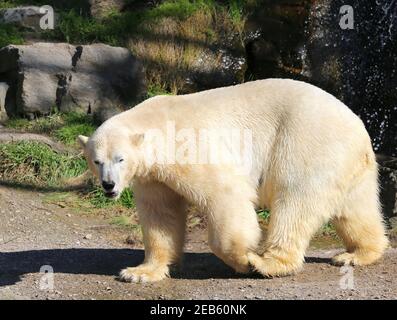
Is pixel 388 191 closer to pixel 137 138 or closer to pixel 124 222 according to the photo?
pixel 124 222

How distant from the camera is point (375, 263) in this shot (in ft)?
23.4

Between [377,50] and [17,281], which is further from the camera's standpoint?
[377,50]

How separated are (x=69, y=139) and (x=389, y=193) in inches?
164

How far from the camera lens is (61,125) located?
438 inches

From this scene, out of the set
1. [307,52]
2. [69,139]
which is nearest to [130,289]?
[69,139]

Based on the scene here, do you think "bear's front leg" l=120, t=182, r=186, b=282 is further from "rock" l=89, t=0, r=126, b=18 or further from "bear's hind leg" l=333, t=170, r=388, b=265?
"rock" l=89, t=0, r=126, b=18

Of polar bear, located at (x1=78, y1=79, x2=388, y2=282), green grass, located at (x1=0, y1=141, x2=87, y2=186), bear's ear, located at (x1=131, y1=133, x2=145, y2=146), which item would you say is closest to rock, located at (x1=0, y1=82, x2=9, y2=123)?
green grass, located at (x1=0, y1=141, x2=87, y2=186)

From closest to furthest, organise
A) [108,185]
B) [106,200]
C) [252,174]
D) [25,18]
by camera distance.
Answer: [108,185]
[252,174]
[106,200]
[25,18]

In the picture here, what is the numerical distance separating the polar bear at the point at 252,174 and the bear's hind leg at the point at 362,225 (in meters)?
0.01

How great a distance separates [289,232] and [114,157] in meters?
1.49

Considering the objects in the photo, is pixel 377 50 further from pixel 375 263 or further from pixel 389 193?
pixel 375 263

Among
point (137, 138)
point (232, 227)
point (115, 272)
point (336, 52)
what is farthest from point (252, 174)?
point (336, 52)

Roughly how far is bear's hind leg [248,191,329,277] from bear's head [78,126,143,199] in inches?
46.1

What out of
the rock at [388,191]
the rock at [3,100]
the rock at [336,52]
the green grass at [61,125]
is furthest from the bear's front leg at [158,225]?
the rock at [336,52]
